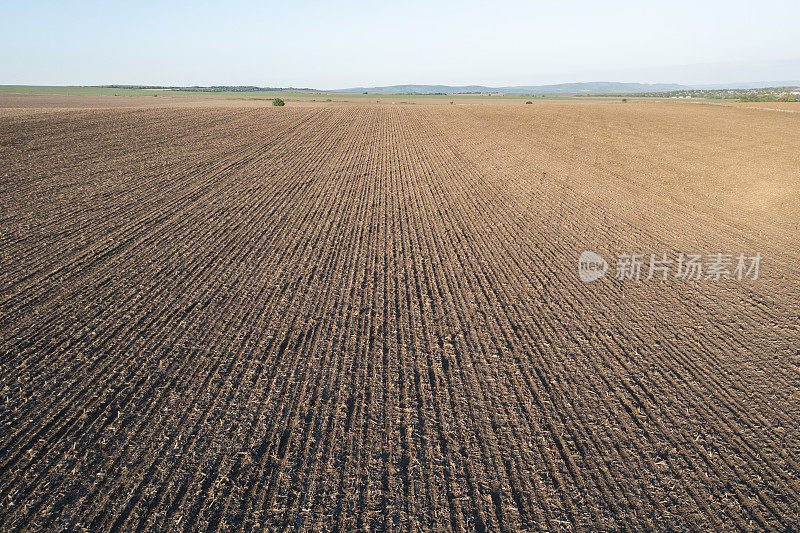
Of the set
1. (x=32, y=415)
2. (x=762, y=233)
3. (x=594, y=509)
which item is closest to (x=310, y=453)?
(x=594, y=509)

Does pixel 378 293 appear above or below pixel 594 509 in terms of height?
above

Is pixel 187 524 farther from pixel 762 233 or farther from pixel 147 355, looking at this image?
pixel 762 233

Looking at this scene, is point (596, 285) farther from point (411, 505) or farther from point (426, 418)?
point (411, 505)

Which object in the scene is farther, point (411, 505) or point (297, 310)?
point (297, 310)

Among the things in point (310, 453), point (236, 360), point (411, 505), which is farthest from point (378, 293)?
point (411, 505)

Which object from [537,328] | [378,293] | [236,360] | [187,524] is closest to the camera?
[187,524]

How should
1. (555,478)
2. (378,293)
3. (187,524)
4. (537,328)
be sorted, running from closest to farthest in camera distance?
(187,524), (555,478), (537,328), (378,293)
